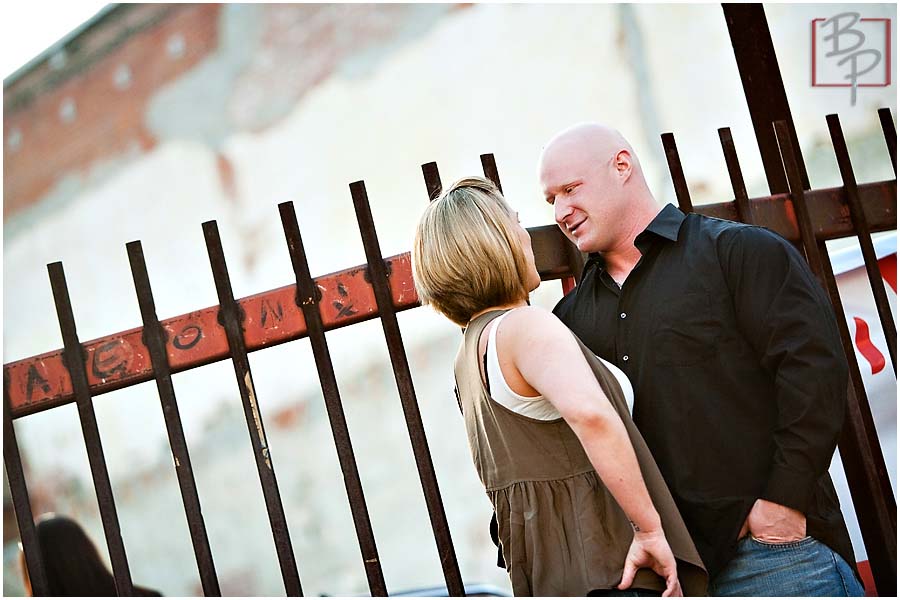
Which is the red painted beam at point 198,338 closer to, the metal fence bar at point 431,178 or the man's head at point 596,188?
the metal fence bar at point 431,178

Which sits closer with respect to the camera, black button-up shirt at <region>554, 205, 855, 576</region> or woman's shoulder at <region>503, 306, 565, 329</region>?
woman's shoulder at <region>503, 306, 565, 329</region>

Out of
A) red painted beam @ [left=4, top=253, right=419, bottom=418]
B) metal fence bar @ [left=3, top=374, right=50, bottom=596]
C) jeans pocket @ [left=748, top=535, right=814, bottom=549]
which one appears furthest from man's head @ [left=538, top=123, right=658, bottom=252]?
Result: metal fence bar @ [left=3, top=374, right=50, bottom=596]

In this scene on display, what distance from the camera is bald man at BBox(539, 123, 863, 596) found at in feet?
6.15

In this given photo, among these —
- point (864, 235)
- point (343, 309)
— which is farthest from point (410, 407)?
point (864, 235)

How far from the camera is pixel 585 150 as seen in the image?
88.5 inches

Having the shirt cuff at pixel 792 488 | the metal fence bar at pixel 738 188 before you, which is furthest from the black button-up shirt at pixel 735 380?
the metal fence bar at pixel 738 188

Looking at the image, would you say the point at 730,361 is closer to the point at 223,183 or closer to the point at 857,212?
the point at 857,212

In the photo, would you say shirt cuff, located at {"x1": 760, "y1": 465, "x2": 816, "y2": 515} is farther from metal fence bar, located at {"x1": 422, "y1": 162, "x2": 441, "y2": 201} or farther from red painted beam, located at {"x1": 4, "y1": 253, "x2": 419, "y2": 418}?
metal fence bar, located at {"x1": 422, "y1": 162, "x2": 441, "y2": 201}

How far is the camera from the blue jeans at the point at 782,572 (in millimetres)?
1868

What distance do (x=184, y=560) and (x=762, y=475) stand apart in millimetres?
4062

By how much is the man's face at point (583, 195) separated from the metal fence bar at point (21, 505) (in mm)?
1422

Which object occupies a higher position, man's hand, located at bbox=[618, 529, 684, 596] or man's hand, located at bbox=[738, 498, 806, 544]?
man's hand, located at bbox=[618, 529, 684, 596]

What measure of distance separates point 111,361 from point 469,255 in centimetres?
99

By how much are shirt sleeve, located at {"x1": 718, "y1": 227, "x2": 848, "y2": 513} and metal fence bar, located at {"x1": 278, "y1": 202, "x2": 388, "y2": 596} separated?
940 millimetres
